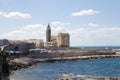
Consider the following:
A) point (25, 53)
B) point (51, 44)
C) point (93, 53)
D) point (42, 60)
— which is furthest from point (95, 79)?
point (51, 44)

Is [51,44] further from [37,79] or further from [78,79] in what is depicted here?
[78,79]

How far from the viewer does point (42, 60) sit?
359 ft

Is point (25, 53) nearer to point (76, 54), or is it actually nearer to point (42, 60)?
point (42, 60)

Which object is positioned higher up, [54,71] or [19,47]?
[19,47]

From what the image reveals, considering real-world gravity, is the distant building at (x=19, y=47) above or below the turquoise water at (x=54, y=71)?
above

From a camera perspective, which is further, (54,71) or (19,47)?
(19,47)

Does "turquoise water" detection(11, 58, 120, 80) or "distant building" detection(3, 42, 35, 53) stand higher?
"distant building" detection(3, 42, 35, 53)

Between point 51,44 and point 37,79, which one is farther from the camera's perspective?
point 51,44

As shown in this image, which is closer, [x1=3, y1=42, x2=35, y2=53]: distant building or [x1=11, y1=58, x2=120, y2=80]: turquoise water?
[x1=11, y1=58, x2=120, y2=80]: turquoise water

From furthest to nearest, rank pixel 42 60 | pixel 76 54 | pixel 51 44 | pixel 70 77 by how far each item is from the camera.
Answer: pixel 51 44, pixel 76 54, pixel 42 60, pixel 70 77

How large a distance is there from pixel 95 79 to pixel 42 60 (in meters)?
76.5

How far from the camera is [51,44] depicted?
19675cm

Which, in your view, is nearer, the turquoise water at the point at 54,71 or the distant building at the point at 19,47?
the turquoise water at the point at 54,71

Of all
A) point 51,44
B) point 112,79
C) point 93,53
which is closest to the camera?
point 112,79
